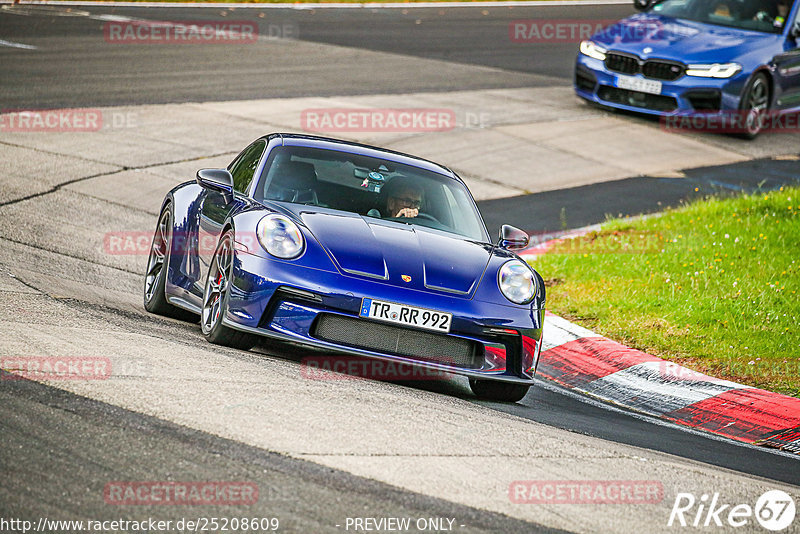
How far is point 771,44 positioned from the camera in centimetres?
1695

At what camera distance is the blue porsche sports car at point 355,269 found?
6.31 meters

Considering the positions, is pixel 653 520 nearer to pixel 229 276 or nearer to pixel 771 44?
pixel 229 276

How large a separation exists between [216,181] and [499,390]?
87.8 inches

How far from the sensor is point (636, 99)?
17.1m

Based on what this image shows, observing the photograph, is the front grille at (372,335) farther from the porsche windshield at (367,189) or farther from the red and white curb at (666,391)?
the red and white curb at (666,391)

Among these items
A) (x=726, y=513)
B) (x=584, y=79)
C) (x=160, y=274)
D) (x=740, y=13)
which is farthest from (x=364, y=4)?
(x=726, y=513)

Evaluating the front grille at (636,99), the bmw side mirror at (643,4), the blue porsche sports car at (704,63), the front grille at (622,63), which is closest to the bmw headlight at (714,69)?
the blue porsche sports car at (704,63)

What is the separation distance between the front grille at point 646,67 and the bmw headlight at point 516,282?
1039 cm

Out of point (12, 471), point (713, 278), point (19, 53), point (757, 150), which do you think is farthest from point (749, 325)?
point (19, 53)

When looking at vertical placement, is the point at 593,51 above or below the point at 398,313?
below

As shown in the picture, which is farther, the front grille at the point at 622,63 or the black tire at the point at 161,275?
the front grille at the point at 622,63

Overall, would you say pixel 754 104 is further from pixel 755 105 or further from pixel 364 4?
pixel 364 4

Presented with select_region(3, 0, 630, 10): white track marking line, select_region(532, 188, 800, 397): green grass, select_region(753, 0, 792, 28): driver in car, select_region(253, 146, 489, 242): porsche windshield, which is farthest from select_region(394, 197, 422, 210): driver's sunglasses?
select_region(3, 0, 630, 10): white track marking line

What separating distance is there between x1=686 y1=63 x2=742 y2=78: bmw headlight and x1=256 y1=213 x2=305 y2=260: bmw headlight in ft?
36.5
